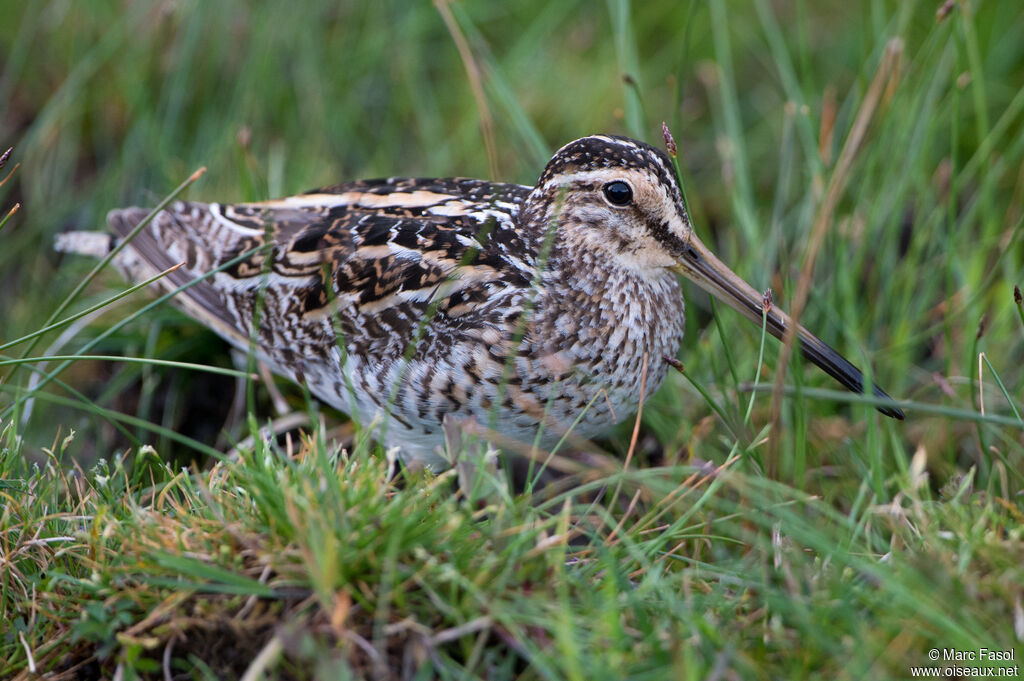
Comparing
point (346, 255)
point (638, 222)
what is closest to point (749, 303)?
point (638, 222)

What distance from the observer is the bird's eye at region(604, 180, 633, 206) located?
294cm

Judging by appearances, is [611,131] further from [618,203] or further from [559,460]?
[559,460]

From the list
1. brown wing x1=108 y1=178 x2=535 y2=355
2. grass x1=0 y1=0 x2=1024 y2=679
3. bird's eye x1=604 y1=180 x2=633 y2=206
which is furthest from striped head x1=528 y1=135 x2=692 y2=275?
grass x1=0 y1=0 x2=1024 y2=679

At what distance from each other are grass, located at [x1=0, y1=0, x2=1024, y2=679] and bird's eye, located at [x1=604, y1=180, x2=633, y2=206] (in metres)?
0.55

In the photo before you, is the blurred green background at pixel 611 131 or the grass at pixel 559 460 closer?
the grass at pixel 559 460

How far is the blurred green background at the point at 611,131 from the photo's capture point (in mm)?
3602

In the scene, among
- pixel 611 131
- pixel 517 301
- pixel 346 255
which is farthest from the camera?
pixel 611 131

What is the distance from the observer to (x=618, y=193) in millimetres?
2951

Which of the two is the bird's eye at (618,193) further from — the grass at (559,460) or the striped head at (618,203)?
the grass at (559,460)

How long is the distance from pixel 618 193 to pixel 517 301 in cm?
43

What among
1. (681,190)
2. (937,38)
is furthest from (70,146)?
(937,38)

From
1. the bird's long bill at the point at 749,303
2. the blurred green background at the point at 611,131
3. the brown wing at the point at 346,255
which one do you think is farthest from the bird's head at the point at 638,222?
the blurred green background at the point at 611,131

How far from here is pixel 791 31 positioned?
512cm

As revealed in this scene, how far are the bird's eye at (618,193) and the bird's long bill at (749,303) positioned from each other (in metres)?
0.23
